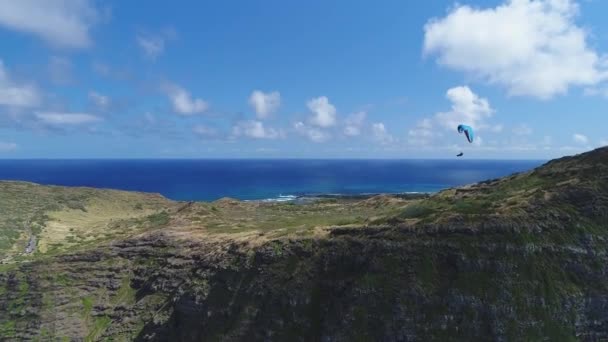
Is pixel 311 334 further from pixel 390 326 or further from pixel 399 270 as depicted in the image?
pixel 399 270

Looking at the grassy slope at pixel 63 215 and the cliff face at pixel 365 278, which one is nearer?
the cliff face at pixel 365 278

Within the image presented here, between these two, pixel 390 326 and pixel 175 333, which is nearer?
pixel 390 326

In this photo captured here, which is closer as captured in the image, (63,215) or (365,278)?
(365,278)

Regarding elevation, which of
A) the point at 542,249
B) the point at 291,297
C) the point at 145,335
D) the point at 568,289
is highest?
the point at 542,249

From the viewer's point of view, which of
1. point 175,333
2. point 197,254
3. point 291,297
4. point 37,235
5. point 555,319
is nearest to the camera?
point 555,319

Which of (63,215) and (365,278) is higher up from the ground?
(365,278)

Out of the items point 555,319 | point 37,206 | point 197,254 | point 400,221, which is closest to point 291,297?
point 400,221

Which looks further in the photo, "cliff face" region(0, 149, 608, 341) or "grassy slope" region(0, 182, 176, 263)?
"grassy slope" region(0, 182, 176, 263)

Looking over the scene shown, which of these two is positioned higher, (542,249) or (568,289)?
(542,249)
